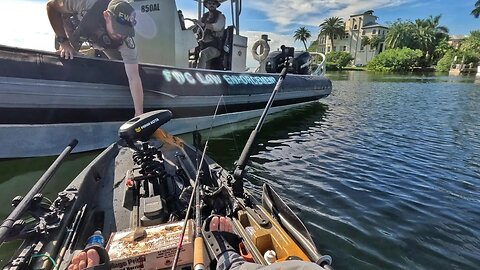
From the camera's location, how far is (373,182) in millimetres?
4902

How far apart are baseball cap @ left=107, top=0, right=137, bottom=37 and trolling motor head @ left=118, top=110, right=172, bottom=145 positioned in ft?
7.36

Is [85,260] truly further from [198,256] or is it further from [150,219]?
[150,219]

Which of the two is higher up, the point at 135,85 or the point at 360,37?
the point at 360,37

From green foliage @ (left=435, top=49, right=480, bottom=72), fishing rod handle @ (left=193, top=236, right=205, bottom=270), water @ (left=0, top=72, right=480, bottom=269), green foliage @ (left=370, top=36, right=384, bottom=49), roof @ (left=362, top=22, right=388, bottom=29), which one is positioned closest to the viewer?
fishing rod handle @ (left=193, top=236, right=205, bottom=270)

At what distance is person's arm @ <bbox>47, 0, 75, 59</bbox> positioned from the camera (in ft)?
14.7

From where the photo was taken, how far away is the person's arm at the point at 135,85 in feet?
16.9

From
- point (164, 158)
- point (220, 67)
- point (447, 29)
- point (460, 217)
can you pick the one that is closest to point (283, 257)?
point (164, 158)

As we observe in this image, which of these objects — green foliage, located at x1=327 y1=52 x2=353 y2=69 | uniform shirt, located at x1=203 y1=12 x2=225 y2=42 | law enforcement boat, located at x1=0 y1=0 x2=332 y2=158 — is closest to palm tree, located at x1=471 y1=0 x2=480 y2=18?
green foliage, located at x1=327 y1=52 x2=353 y2=69

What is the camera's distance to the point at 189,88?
6.39m

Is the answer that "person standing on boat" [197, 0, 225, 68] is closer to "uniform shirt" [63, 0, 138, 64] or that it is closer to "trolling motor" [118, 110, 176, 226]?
"uniform shirt" [63, 0, 138, 64]

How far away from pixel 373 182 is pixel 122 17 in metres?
4.70

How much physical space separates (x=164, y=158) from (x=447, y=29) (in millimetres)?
85394

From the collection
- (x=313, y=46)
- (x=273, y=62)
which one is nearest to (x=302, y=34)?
(x=313, y=46)

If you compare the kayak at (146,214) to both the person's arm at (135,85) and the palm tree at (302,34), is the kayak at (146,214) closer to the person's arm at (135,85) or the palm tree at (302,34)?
the person's arm at (135,85)
